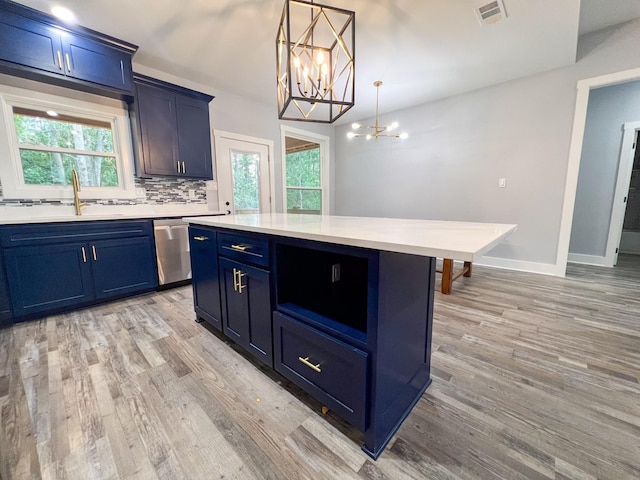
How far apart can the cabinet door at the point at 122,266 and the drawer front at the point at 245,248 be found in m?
1.57

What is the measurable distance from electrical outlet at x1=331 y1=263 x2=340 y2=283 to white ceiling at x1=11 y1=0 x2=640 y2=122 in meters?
2.08

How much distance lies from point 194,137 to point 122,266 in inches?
67.2

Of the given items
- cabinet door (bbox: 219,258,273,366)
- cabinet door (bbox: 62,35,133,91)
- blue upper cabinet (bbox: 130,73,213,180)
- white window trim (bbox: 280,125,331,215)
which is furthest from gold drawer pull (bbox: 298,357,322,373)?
white window trim (bbox: 280,125,331,215)

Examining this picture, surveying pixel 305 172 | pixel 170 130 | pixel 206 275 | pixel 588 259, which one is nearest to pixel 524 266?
pixel 588 259

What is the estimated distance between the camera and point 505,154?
3.50 meters

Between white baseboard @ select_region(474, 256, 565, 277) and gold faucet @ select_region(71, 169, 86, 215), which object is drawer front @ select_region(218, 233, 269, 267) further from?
white baseboard @ select_region(474, 256, 565, 277)

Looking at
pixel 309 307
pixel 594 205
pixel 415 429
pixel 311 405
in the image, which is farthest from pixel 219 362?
pixel 594 205

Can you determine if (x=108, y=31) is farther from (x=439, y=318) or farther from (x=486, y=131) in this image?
(x=486, y=131)

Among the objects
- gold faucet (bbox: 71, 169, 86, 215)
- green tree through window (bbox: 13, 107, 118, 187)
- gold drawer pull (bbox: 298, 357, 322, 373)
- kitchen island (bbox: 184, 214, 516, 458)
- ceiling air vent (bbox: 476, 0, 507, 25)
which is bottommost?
gold drawer pull (bbox: 298, 357, 322, 373)

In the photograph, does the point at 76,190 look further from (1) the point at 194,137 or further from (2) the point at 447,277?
(2) the point at 447,277

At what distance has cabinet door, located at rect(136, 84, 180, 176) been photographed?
2.73 metres

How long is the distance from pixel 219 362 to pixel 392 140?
14.2 ft

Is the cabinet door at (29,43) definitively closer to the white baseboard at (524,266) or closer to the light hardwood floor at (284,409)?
the light hardwood floor at (284,409)

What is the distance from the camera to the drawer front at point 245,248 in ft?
4.29
